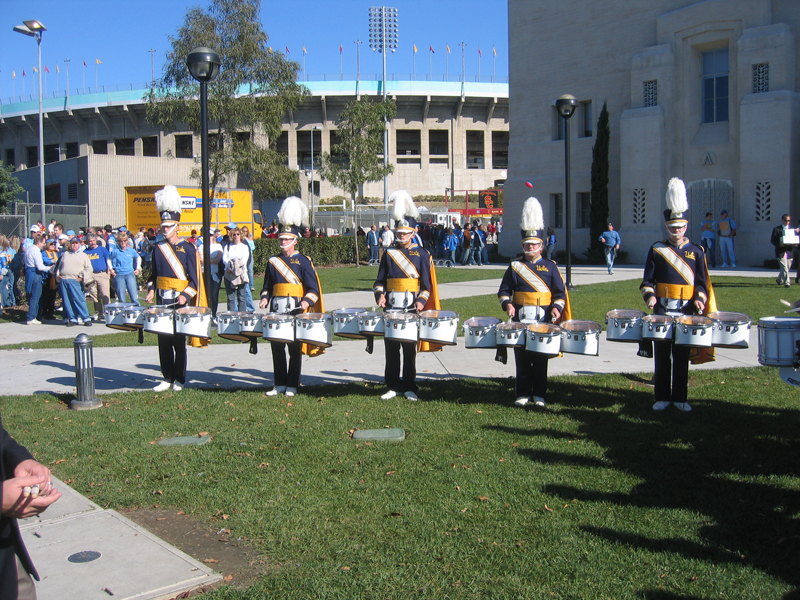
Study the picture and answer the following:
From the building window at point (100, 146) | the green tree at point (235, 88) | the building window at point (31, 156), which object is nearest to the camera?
the green tree at point (235, 88)

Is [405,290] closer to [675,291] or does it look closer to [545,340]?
[545,340]

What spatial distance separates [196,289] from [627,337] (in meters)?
5.19

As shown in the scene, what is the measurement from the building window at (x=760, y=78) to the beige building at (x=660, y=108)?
38 mm

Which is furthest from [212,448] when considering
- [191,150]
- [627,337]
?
[191,150]

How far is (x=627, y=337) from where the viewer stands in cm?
716

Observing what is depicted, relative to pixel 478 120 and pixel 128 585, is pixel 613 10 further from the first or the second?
pixel 478 120

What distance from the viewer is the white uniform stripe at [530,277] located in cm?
761

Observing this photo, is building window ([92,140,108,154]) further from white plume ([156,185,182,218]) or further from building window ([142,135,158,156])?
white plume ([156,185,182,218])

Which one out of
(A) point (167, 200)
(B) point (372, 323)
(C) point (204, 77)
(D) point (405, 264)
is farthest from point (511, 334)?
(C) point (204, 77)

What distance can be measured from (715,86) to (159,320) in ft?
91.8

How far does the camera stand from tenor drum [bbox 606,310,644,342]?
7.13 meters

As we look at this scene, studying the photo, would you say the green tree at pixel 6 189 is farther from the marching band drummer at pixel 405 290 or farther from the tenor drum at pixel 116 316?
the marching band drummer at pixel 405 290

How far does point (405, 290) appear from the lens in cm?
820

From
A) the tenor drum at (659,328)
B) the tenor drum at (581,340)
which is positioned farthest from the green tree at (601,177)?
the tenor drum at (581,340)
